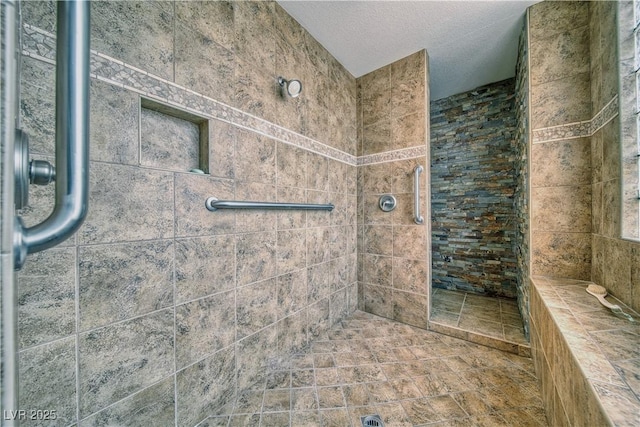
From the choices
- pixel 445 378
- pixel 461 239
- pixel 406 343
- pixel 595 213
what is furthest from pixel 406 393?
pixel 461 239

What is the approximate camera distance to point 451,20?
1463 mm

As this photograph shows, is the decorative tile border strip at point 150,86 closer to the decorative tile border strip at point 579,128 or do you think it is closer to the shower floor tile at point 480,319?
the decorative tile border strip at point 579,128

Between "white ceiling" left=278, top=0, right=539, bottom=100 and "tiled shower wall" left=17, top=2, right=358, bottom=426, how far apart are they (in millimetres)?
238

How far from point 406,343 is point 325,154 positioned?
1.47 meters

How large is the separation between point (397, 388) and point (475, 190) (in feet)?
6.84

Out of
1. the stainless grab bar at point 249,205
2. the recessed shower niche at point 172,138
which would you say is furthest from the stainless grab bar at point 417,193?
the recessed shower niche at point 172,138

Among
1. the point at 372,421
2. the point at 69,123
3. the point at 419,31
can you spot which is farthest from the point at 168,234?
the point at 419,31

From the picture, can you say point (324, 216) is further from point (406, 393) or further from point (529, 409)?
point (529, 409)

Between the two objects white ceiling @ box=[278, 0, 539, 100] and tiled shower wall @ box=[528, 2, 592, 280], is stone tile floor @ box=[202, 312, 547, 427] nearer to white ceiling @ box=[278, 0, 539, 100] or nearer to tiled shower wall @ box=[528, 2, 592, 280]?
tiled shower wall @ box=[528, 2, 592, 280]

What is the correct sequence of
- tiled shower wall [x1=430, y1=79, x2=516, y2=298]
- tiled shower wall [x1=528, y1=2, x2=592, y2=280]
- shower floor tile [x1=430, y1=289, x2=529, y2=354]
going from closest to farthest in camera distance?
tiled shower wall [x1=528, y1=2, x2=592, y2=280] < shower floor tile [x1=430, y1=289, x2=529, y2=354] < tiled shower wall [x1=430, y1=79, x2=516, y2=298]

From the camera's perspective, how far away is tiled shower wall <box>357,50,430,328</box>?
5.78 ft

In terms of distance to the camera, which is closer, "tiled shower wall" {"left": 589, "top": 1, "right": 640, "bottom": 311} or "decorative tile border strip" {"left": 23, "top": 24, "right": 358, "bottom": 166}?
"decorative tile border strip" {"left": 23, "top": 24, "right": 358, "bottom": 166}

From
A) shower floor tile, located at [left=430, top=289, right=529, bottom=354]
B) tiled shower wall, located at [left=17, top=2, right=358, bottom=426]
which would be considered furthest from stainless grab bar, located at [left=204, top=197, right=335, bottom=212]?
shower floor tile, located at [left=430, top=289, right=529, bottom=354]

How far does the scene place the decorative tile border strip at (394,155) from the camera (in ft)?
5.80
